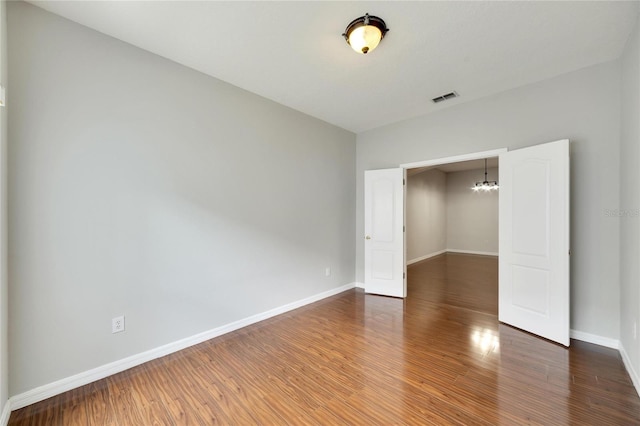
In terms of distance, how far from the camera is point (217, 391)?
2078 millimetres

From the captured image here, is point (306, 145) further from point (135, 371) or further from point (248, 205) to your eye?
point (135, 371)

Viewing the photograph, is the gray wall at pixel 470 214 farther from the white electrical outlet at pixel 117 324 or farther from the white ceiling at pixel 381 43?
the white electrical outlet at pixel 117 324

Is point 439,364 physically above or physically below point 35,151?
below

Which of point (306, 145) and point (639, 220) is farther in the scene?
point (306, 145)

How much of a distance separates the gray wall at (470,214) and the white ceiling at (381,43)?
6.19 m

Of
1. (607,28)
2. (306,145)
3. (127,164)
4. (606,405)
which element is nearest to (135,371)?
Answer: (127,164)

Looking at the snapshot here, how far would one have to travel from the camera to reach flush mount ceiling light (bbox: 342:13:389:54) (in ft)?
6.82

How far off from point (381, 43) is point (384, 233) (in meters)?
2.81

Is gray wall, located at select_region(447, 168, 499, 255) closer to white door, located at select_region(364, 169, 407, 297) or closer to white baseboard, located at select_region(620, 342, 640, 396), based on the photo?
white door, located at select_region(364, 169, 407, 297)

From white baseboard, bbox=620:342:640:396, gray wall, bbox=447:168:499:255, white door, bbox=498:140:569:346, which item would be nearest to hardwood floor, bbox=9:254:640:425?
white baseboard, bbox=620:342:640:396

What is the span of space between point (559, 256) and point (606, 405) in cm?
136

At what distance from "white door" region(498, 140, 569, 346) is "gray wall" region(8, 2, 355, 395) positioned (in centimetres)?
283

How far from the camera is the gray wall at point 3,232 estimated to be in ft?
5.65

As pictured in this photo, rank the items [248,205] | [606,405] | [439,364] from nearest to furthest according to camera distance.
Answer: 1. [606,405]
2. [439,364]
3. [248,205]
